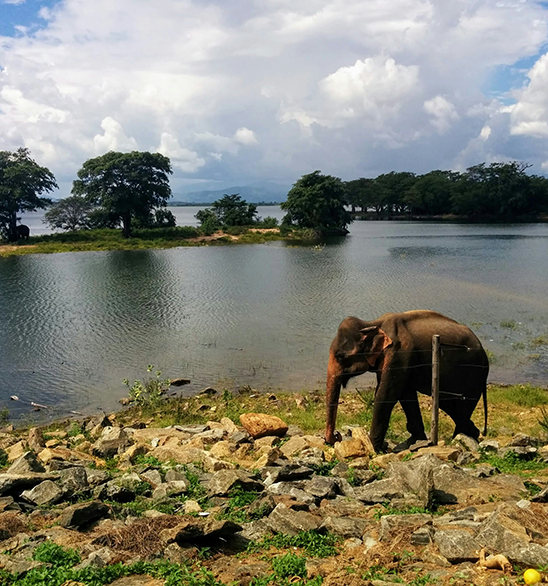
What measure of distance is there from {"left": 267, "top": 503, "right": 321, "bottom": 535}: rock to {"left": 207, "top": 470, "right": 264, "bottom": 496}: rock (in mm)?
1265

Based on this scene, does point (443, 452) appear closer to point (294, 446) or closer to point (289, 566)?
point (294, 446)

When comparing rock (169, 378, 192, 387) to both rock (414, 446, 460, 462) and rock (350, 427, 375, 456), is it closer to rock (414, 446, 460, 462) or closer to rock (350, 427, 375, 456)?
rock (350, 427, 375, 456)

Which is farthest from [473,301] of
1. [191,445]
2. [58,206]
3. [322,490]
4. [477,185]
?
[477,185]

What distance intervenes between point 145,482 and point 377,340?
18.1 feet

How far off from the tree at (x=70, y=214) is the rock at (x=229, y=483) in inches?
3177

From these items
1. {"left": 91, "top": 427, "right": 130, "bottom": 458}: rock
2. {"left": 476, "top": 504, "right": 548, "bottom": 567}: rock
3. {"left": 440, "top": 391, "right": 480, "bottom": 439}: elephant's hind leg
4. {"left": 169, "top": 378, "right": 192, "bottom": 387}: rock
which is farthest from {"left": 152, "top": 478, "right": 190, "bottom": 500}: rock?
{"left": 169, "top": 378, "right": 192, "bottom": 387}: rock

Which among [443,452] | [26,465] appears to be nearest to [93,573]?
[26,465]

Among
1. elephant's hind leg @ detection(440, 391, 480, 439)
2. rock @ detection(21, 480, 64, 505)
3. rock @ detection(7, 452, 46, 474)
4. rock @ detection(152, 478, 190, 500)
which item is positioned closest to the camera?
rock @ detection(21, 480, 64, 505)

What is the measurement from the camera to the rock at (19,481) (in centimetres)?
819

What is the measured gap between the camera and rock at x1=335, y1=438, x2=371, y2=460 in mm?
10898

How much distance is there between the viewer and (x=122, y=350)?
947 inches

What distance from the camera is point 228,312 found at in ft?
102

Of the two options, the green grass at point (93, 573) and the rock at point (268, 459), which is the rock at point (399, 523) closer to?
the green grass at point (93, 573)

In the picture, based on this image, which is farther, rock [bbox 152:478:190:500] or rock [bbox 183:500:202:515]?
rock [bbox 152:478:190:500]
